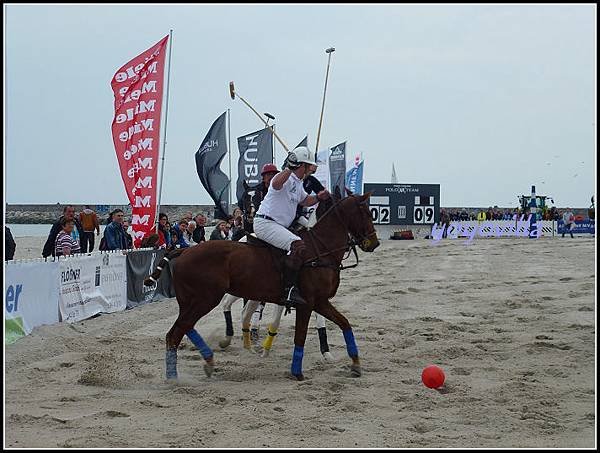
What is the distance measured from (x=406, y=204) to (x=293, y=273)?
1334 inches

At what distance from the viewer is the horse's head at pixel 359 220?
9.28 metres

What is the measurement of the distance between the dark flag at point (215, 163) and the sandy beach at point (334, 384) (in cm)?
534

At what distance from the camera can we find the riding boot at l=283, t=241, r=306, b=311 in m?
8.73

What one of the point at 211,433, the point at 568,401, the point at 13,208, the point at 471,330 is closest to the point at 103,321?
the point at 471,330

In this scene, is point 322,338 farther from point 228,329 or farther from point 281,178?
point 281,178

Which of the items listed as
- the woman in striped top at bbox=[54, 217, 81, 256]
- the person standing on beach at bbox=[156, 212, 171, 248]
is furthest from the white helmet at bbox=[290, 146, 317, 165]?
the person standing on beach at bbox=[156, 212, 171, 248]

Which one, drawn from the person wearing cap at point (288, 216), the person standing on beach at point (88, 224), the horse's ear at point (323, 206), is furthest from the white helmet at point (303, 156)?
the person standing on beach at point (88, 224)

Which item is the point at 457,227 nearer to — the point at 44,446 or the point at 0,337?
the point at 0,337

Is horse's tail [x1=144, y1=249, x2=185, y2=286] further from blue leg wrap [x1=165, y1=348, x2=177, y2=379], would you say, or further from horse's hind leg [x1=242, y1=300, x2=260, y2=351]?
horse's hind leg [x1=242, y1=300, x2=260, y2=351]

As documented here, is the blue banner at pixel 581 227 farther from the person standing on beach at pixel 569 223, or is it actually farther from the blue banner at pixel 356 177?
the blue banner at pixel 356 177

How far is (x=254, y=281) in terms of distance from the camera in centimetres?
884

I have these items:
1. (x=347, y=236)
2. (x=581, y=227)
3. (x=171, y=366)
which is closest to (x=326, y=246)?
(x=347, y=236)

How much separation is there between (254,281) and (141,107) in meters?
7.74

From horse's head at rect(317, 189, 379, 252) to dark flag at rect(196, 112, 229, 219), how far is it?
10.4 metres
